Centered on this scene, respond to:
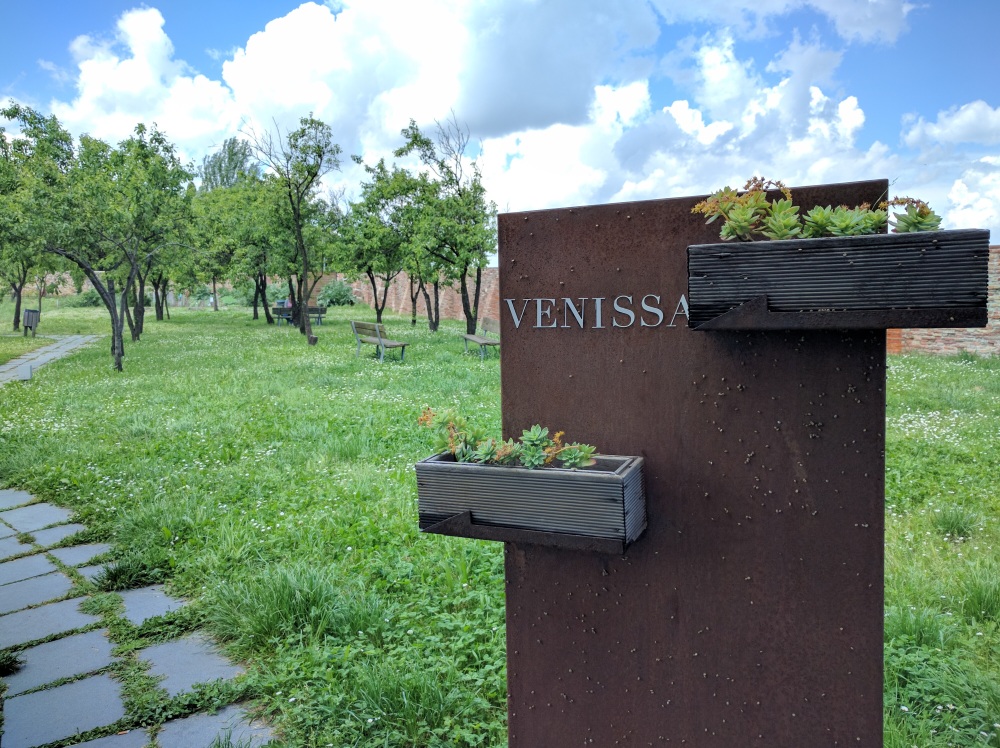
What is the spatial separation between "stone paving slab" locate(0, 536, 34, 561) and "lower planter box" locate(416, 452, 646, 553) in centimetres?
379

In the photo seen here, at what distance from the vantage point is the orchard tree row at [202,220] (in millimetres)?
13492

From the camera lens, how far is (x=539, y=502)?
186 centimetres

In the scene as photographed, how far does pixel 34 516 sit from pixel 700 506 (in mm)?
5081

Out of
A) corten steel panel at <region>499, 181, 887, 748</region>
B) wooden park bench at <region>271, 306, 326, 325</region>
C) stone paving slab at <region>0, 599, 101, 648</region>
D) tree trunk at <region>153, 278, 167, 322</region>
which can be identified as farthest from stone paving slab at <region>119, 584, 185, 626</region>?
tree trunk at <region>153, 278, 167, 322</region>

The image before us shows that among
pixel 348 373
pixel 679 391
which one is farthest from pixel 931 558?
pixel 348 373

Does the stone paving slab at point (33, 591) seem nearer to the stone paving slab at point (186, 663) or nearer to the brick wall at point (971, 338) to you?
the stone paving slab at point (186, 663)

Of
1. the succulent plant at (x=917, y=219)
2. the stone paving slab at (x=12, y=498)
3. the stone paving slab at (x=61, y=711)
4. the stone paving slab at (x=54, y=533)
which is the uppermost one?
the succulent plant at (x=917, y=219)

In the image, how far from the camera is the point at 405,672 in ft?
9.53

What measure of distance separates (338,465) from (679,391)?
4.55 metres

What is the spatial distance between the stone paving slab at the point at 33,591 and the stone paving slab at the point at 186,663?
1.04 meters

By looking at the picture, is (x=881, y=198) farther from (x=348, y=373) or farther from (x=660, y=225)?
(x=348, y=373)

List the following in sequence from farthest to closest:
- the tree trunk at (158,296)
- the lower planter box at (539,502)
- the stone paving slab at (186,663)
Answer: the tree trunk at (158,296) → the stone paving slab at (186,663) → the lower planter box at (539,502)

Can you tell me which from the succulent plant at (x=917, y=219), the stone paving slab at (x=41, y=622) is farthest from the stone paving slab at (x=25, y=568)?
the succulent plant at (x=917, y=219)

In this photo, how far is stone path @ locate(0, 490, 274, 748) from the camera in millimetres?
2658
